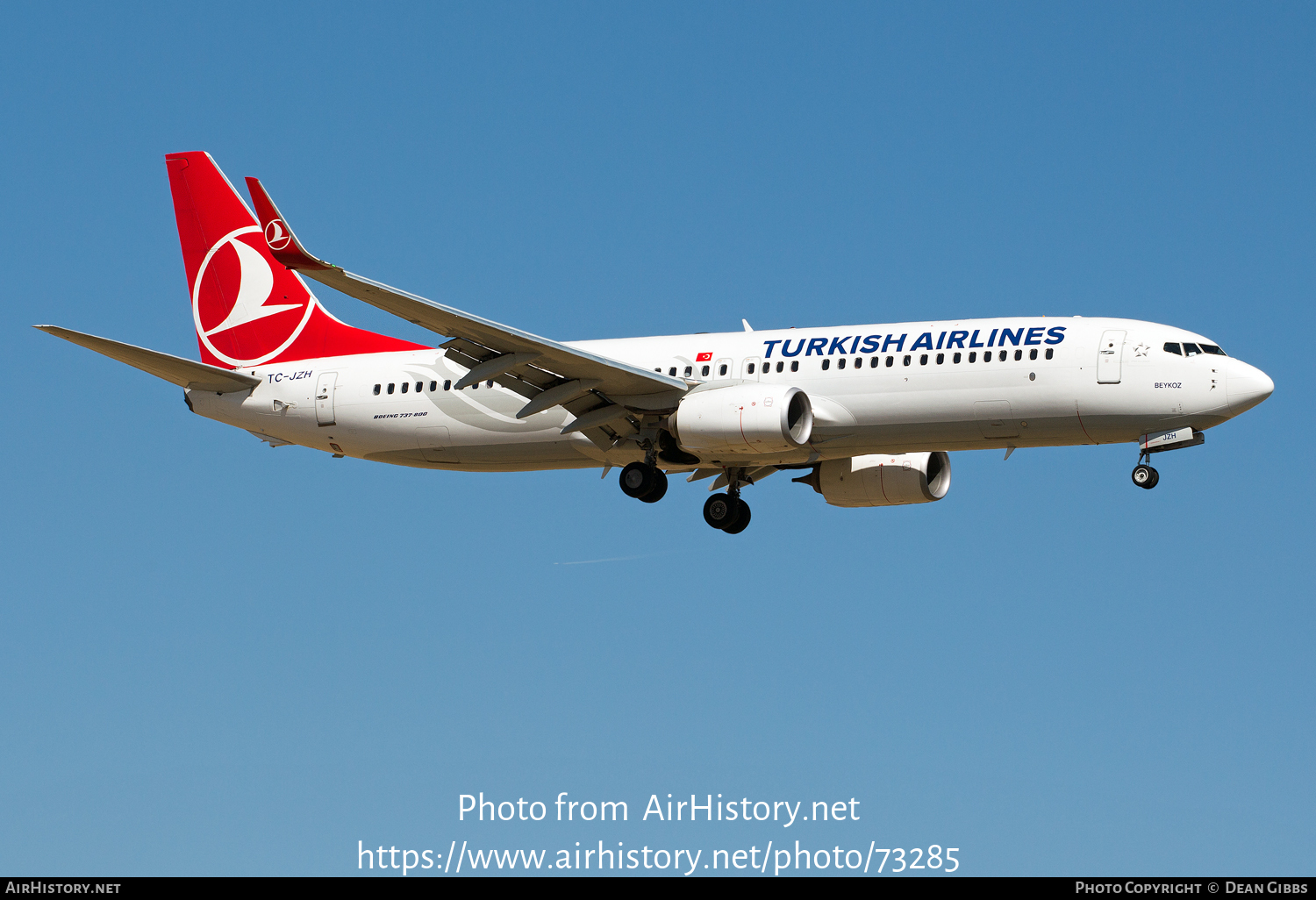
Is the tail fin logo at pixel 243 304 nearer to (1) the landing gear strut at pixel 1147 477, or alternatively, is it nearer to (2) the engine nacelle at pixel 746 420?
(2) the engine nacelle at pixel 746 420

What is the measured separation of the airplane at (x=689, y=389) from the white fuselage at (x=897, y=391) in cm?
4

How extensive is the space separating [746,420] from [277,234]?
11024 mm

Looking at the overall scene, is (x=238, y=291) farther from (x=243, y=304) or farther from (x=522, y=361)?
(x=522, y=361)

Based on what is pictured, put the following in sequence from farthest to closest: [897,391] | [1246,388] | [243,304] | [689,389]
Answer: [243,304], [689,389], [897,391], [1246,388]

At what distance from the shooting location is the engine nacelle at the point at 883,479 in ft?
146

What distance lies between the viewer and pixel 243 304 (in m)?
47.7

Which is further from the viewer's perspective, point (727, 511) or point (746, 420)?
point (727, 511)

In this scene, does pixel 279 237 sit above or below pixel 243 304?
below

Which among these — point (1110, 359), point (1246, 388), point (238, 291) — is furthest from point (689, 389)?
point (238, 291)

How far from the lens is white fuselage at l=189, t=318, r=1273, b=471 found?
38125 millimetres

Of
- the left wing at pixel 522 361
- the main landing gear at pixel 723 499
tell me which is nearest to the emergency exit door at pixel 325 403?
the left wing at pixel 522 361

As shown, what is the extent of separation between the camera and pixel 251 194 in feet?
113

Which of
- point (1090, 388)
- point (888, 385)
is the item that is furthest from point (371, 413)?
point (1090, 388)

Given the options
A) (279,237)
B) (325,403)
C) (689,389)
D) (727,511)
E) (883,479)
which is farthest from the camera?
(325,403)
